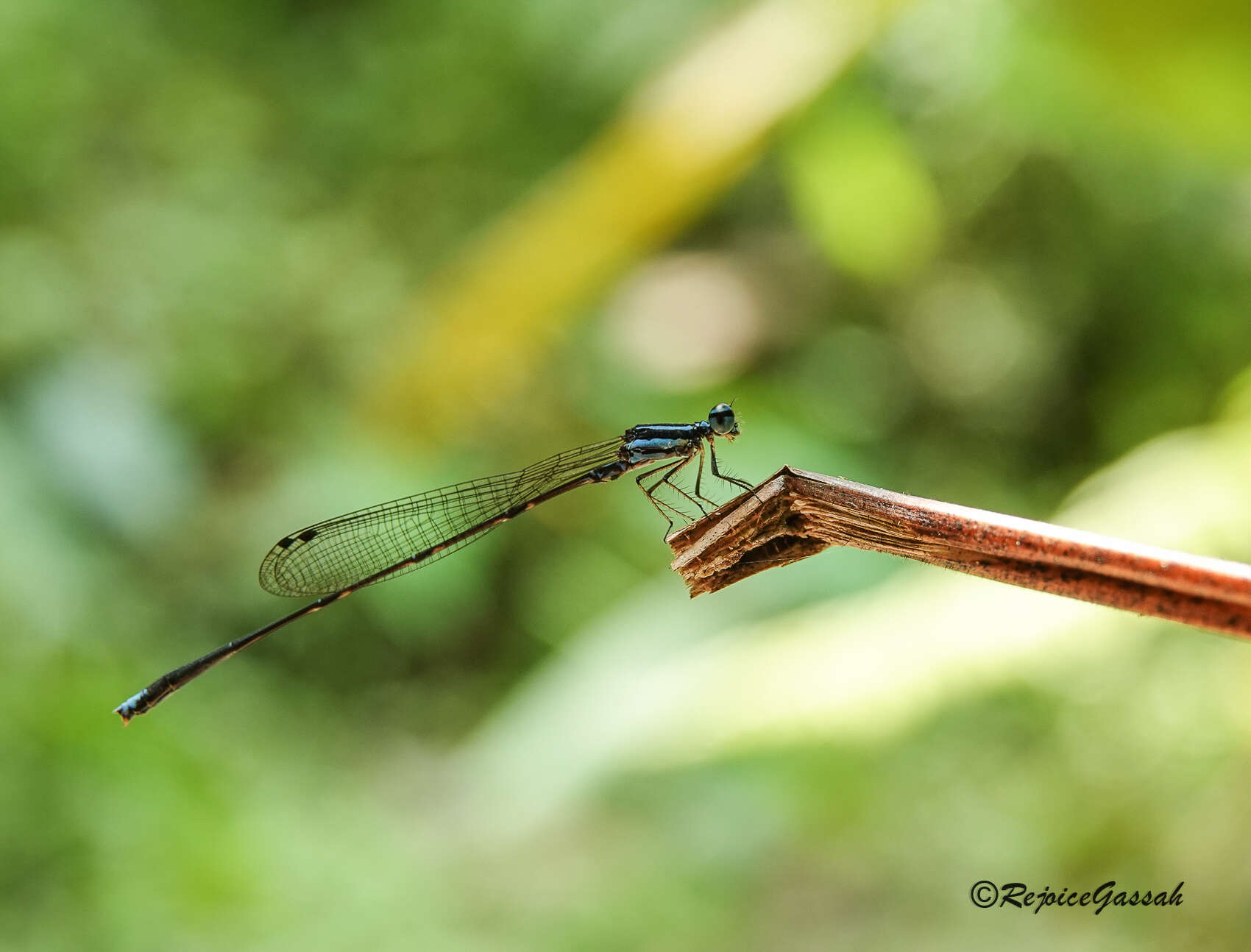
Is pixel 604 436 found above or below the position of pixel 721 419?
above

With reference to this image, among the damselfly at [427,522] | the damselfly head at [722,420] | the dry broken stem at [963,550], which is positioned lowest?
the dry broken stem at [963,550]

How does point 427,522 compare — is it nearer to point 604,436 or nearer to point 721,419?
point 721,419

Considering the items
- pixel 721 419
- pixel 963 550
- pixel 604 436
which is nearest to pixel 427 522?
pixel 721 419

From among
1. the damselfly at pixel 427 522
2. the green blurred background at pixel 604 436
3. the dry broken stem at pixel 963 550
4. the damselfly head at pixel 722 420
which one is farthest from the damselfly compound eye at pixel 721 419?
the dry broken stem at pixel 963 550

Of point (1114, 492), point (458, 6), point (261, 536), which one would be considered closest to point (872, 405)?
point (1114, 492)

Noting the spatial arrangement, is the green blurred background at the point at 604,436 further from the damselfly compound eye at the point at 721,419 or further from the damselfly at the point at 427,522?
the damselfly compound eye at the point at 721,419

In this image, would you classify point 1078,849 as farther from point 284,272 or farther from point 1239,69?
point 284,272
